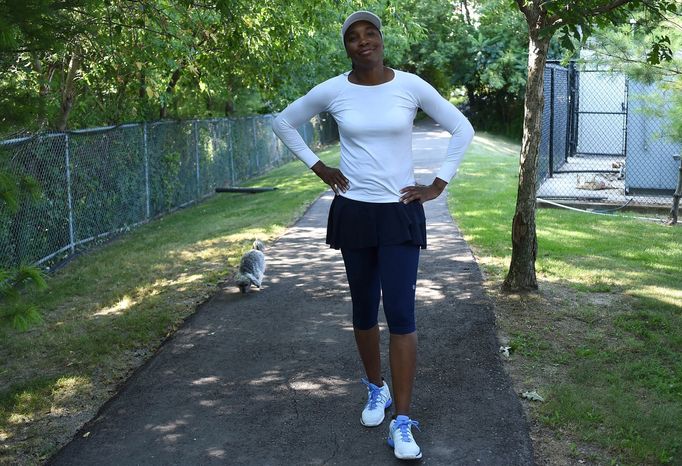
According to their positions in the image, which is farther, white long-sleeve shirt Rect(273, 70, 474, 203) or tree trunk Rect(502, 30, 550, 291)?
tree trunk Rect(502, 30, 550, 291)

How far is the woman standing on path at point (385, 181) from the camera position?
4.05 m

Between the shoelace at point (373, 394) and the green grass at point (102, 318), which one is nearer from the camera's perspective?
the shoelace at point (373, 394)

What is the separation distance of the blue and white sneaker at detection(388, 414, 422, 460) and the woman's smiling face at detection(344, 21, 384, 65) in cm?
180

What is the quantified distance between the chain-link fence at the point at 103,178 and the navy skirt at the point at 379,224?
159cm

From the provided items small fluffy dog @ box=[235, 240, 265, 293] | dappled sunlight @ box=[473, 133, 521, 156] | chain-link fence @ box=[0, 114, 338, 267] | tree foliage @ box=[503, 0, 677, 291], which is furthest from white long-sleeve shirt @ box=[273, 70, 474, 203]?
dappled sunlight @ box=[473, 133, 521, 156]

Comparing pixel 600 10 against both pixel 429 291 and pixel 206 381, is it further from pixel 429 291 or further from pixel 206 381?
pixel 206 381

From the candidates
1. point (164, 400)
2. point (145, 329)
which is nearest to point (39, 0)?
point (164, 400)

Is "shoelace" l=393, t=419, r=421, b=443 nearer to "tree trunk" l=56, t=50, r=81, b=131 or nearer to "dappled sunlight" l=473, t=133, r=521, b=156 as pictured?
"tree trunk" l=56, t=50, r=81, b=131

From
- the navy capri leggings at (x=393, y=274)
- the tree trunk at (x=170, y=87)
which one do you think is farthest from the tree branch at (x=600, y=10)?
the tree trunk at (x=170, y=87)

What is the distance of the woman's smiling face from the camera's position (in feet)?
13.3

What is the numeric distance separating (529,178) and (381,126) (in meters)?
3.50

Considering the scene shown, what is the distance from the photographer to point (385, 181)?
409 centimetres

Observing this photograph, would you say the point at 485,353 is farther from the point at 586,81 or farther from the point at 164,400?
the point at 586,81

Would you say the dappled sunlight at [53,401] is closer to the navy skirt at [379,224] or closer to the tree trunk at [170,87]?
the navy skirt at [379,224]
